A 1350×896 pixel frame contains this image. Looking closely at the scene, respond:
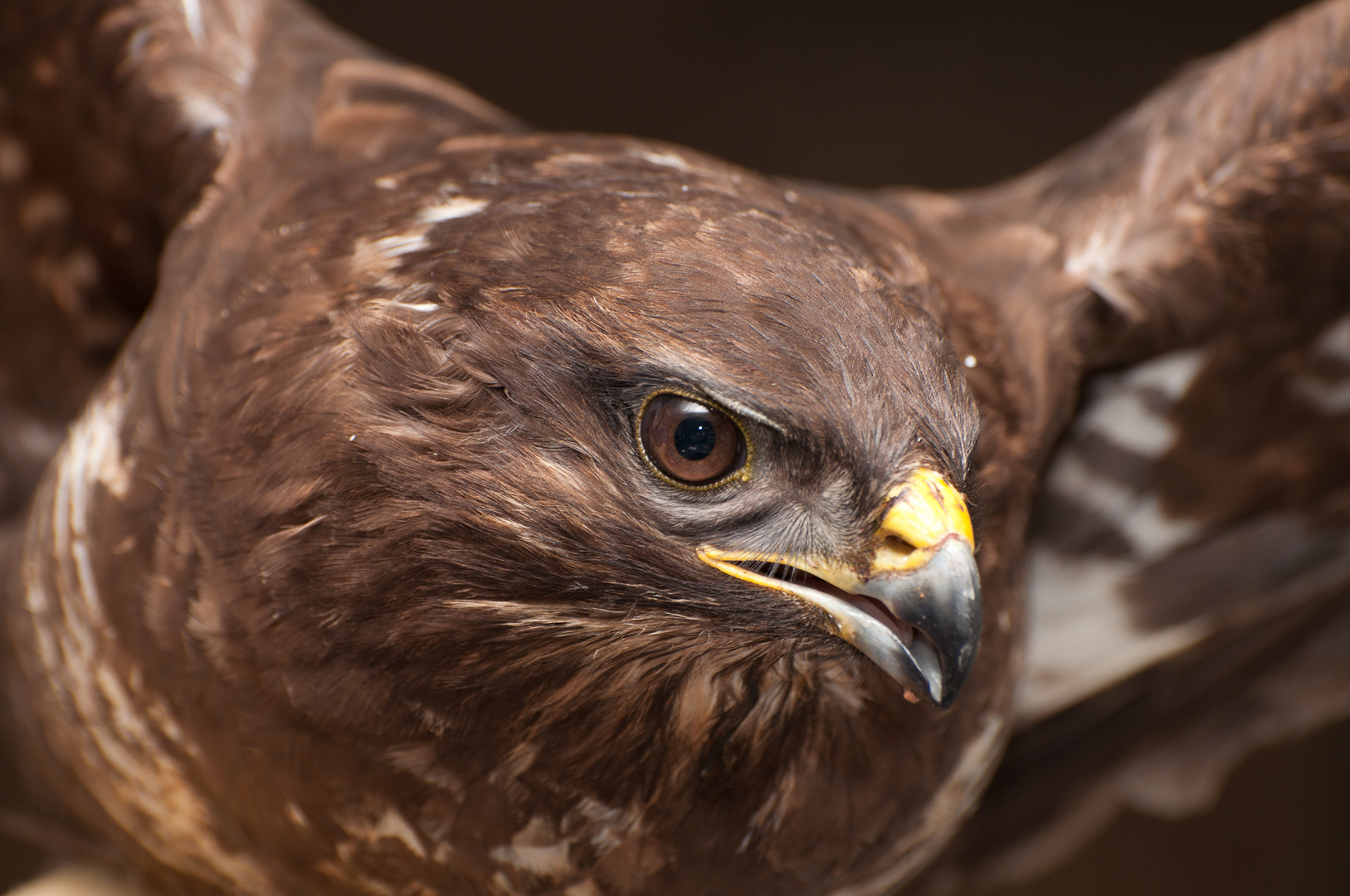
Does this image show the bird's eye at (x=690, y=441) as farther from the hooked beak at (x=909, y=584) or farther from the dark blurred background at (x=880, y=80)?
the dark blurred background at (x=880, y=80)

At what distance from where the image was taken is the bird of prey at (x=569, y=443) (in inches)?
44.8

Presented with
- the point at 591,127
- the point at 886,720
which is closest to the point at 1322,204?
the point at 886,720

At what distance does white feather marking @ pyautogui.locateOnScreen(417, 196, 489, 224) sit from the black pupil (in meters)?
0.35

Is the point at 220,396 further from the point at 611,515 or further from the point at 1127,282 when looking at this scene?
the point at 1127,282

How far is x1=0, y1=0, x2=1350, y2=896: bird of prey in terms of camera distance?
3.74 ft

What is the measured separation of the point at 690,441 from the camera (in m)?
1.11

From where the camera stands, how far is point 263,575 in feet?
4.19

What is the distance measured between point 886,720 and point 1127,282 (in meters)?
0.73

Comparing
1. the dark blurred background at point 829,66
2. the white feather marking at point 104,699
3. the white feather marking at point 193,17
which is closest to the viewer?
the white feather marking at point 104,699

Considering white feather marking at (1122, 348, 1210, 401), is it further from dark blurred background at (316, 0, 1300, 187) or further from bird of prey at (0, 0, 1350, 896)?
dark blurred background at (316, 0, 1300, 187)

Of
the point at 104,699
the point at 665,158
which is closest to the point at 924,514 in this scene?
the point at 665,158

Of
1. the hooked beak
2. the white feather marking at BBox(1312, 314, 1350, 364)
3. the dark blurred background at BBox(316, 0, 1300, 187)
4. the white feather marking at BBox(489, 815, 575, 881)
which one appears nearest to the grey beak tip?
the hooked beak

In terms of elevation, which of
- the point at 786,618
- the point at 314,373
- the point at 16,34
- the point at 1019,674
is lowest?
the point at 1019,674

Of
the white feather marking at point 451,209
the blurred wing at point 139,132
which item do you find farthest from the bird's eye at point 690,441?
the blurred wing at point 139,132
